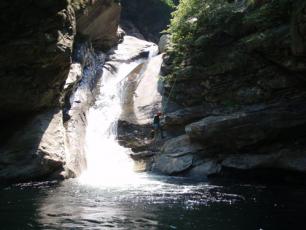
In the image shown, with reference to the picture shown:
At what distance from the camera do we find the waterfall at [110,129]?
2400cm

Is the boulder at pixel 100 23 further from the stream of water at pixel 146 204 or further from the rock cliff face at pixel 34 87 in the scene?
the stream of water at pixel 146 204

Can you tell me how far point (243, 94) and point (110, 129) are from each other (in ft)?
31.0

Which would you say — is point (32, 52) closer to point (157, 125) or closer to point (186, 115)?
point (157, 125)

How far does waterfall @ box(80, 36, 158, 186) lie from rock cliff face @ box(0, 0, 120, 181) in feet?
6.88

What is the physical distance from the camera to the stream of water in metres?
12.3

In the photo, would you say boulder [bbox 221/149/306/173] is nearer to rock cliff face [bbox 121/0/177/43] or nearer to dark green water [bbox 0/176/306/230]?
dark green water [bbox 0/176/306/230]

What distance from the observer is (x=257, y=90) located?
908 inches

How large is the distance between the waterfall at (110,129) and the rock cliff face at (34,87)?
2096 mm

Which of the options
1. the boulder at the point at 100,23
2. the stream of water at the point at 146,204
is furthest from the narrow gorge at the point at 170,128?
the boulder at the point at 100,23

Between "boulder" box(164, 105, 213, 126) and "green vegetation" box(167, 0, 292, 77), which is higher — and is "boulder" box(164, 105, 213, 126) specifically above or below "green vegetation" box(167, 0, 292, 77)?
below

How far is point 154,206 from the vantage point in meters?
14.5

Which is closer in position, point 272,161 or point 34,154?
point 272,161

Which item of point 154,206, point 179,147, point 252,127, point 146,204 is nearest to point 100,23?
point 179,147

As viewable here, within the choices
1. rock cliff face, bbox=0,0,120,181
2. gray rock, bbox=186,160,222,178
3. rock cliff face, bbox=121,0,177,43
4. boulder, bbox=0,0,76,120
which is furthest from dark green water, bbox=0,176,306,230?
rock cliff face, bbox=121,0,177,43
